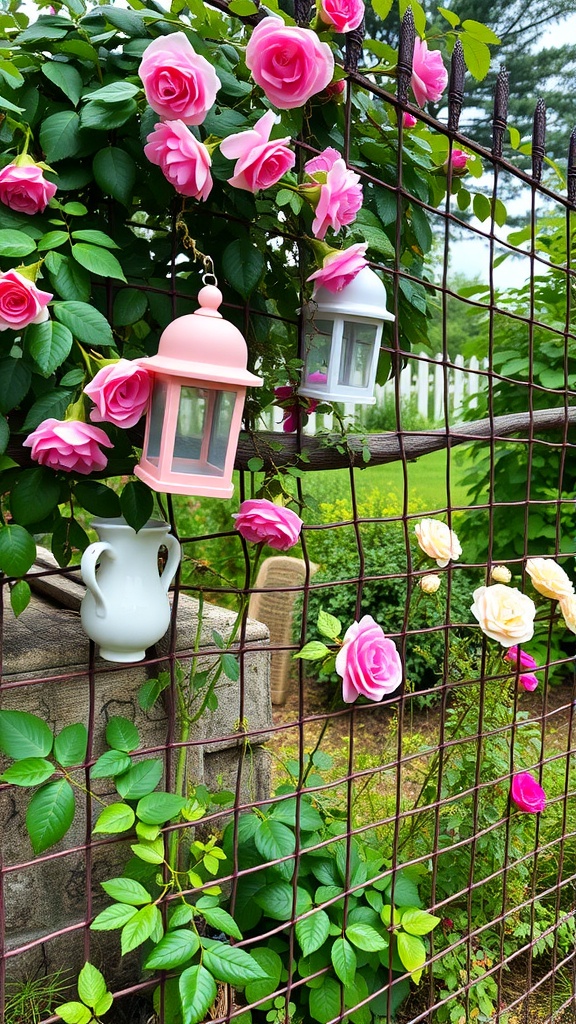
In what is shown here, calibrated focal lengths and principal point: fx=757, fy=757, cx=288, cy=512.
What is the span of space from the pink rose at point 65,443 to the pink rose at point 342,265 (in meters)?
0.38

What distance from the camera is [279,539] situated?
3.37 feet

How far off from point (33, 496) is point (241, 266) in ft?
1.37

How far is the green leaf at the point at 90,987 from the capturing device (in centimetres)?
102

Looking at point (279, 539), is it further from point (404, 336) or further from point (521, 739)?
point (521, 739)

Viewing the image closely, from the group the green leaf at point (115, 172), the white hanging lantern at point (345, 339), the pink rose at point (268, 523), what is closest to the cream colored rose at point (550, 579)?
the white hanging lantern at point (345, 339)

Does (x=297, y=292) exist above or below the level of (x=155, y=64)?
below

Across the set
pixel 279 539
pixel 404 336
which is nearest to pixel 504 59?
pixel 404 336

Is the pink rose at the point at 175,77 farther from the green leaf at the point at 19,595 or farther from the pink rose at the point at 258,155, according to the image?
the green leaf at the point at 19,595

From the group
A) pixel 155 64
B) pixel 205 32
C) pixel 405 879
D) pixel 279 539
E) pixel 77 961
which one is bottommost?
pixel 77 961

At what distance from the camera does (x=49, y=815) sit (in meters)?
0.96

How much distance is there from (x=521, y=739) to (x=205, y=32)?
5.38 ft

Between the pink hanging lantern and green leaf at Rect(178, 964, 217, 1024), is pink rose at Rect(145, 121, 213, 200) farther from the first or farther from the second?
green leaf at Rect(178, 964, 217, 1024)

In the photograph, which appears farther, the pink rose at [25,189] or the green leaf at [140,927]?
the green leaf at [140,927]

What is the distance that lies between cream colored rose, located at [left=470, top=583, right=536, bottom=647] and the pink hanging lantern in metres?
0.67
